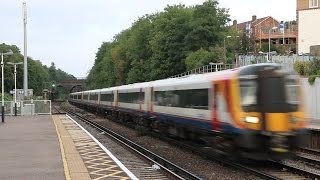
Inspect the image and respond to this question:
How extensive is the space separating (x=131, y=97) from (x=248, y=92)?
65.3 feet

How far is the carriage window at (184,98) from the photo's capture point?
54.2ft

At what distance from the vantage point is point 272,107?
1309 cm

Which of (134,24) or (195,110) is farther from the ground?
(134,24)

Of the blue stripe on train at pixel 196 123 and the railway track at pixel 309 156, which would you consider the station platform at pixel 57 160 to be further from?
the railway track at pixel 309 156

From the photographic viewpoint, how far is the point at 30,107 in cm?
4875

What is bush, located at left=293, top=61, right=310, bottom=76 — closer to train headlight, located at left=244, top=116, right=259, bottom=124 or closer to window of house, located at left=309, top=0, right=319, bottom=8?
train headlight, located at left=244, top=116, right=259, bottom=124

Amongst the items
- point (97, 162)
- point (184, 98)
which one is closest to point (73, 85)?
point (184, 98)

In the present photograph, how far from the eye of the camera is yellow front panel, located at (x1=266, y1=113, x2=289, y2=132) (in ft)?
42.6

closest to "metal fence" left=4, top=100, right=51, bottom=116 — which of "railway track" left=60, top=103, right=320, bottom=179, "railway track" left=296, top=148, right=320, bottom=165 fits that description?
"railway track" left=296, top=148, right=320, bottom=165

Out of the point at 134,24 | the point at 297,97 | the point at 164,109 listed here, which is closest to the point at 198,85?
the point at 297,97

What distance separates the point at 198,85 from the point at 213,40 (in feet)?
193

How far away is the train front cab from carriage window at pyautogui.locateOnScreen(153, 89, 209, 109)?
2750 mm

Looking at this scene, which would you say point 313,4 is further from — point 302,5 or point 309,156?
point 309,156

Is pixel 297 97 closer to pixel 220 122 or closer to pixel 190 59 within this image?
pixel 220 122
